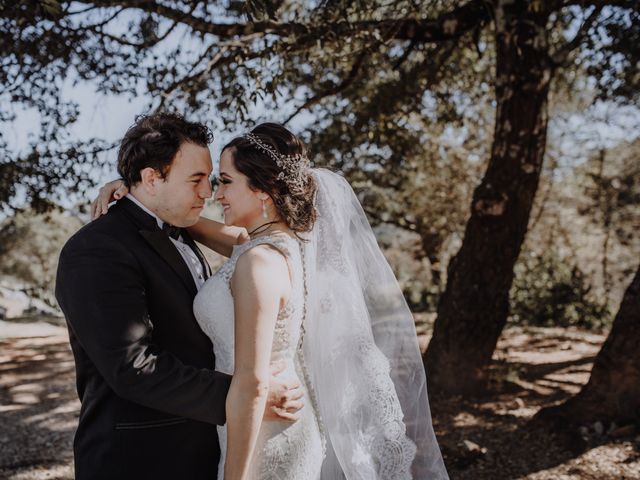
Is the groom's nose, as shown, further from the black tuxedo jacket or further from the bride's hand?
the bride's hand

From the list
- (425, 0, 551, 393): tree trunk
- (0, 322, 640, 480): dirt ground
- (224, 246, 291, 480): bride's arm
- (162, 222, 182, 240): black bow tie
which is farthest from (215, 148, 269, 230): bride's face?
(425, 0, 551, 393): tree trunk

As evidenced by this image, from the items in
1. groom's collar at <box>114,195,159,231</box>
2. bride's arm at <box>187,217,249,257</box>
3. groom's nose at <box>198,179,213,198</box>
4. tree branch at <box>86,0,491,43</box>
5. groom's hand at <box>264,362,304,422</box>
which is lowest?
groom's hand at <box>264,362,304,422</box>

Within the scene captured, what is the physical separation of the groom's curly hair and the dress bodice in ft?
1.64

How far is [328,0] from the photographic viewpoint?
492cm

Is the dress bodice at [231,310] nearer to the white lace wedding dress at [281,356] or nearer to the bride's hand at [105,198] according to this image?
the white lace wedding dress at [281,356]

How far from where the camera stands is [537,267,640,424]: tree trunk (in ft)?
14.4

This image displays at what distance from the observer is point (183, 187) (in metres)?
2.32

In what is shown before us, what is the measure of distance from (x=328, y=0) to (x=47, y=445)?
534 centimetres

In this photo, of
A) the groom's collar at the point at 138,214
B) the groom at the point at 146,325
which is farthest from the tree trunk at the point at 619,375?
the groom's collar at the point at 138,214

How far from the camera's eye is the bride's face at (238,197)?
2.45 metres

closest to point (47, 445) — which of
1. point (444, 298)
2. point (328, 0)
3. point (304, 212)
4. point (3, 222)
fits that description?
point (444, 298)

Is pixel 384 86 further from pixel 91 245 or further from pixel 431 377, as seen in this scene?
pixel 91 245

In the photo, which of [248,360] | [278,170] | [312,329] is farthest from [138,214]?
[312,329]

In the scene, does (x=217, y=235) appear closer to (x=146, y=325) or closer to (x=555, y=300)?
(x=146, y=325)
